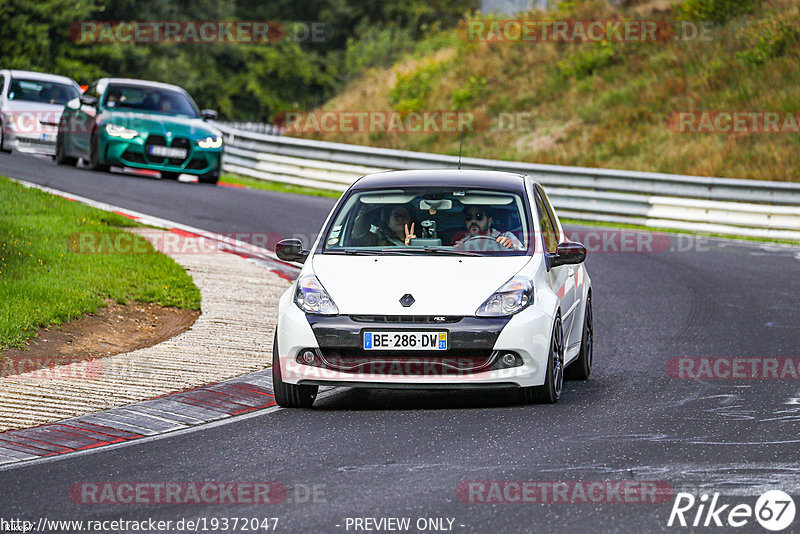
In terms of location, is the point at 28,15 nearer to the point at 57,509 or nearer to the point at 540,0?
the point at 540,0

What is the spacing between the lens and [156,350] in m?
10.3

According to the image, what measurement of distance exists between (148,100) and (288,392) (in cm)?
1649

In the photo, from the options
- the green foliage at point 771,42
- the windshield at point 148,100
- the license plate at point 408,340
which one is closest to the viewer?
the license plate at point 408,340

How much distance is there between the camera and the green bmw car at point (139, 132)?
22734 mm

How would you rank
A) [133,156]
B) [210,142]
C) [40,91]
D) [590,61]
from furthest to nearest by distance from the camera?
[590,61] → [40,91] → [210,142] → [133,156]

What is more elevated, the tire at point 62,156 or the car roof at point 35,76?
the car roof at point 35,76

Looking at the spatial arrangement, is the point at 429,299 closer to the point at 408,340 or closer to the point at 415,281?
the point at 415,281

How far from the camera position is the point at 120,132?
22734 millimetres

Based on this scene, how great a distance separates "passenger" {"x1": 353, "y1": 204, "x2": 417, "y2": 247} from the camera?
9227mm

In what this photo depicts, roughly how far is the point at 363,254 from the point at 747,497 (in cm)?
374

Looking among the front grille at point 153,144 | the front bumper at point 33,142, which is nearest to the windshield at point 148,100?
the front grille at point 153,144

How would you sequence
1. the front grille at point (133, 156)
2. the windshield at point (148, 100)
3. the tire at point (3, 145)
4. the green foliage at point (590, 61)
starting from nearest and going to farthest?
the front grille at point (133, 156) < the windshield at point (148, 100) < the tire at point (3, 145) < the green foliage at point (590, 61)

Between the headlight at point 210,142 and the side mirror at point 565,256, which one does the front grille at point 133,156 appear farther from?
the side mirror at point 565,256

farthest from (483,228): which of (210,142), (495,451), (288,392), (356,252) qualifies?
(210,142)
